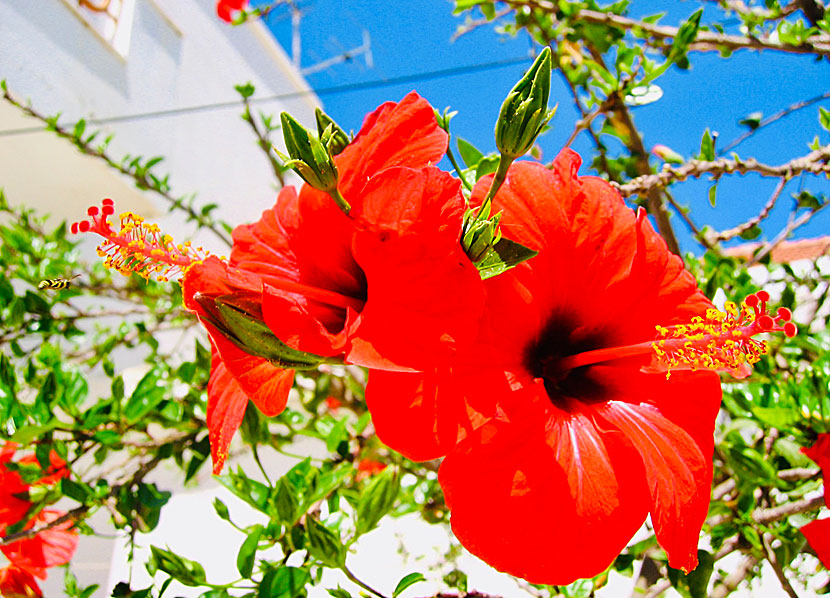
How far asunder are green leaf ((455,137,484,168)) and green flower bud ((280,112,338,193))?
13.0 inches

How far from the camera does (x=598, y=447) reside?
43 centimetres

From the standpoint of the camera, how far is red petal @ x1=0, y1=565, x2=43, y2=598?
38.1 inches

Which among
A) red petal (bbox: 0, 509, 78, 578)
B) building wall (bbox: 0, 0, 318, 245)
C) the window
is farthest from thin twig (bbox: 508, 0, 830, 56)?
the window

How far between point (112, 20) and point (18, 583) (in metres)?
3.81

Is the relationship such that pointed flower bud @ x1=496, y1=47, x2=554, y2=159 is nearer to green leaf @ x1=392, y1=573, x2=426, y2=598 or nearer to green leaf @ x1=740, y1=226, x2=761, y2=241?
green leaf @ x1=392, y1=573, x2=426, y2=598

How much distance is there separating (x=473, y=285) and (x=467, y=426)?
0.31ft

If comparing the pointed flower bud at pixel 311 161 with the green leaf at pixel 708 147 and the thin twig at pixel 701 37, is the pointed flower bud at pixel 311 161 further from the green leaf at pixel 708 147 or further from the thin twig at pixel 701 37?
the thin twig at pixel 701 37

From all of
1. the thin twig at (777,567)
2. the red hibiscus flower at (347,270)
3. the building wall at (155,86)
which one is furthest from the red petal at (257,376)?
the building wall at (155,86)

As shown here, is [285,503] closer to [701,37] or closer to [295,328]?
[295,328]

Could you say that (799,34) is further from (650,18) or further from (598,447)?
(598,447)

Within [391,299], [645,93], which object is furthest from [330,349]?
[645,93]

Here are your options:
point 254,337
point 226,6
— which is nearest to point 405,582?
point 254,337

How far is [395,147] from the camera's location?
453mm

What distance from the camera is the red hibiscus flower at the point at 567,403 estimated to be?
0.39m
